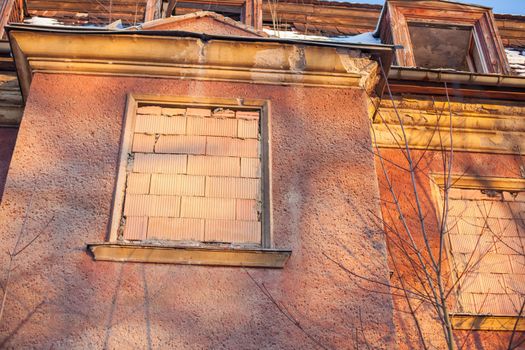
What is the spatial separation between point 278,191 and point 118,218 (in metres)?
1.30

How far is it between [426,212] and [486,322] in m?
1.20

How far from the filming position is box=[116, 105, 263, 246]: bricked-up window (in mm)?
4895

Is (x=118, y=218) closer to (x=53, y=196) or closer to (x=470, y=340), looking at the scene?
(x=53, y=196)

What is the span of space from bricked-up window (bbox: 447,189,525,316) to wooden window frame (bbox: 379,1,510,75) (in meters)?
2.12

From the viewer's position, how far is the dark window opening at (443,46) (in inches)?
322

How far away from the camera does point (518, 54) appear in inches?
339

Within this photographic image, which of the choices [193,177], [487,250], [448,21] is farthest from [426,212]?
[448,21]

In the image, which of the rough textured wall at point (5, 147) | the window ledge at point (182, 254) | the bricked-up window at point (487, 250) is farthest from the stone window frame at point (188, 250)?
the bricked-up window at point (487, 250)

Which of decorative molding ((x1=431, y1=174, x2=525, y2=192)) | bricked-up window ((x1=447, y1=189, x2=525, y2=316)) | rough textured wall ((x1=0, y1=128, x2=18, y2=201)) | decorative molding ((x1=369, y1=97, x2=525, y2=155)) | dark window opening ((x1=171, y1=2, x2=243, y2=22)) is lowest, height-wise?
bricked-up window ((x1=447, y1=189, x2=525, y2=316))

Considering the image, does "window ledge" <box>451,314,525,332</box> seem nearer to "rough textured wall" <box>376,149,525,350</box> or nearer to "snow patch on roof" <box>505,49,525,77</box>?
"rough textured wall" <box>376,149,525,350</box>

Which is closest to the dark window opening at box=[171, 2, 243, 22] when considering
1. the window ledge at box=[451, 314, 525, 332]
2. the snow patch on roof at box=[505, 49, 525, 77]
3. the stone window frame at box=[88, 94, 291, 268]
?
the snow patch on roof at box=[505, 49, 525, 77]

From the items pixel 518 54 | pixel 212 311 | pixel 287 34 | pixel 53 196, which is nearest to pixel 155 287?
pixel 212 311

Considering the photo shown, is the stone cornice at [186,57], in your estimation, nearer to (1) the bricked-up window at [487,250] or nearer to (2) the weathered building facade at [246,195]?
(2) the weathered building facade at [246,195]

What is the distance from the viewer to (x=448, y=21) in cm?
820
